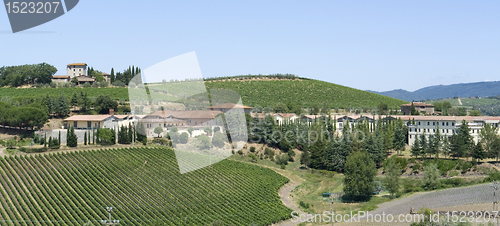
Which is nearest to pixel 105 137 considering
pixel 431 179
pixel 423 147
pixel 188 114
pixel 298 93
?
pixel 188 114

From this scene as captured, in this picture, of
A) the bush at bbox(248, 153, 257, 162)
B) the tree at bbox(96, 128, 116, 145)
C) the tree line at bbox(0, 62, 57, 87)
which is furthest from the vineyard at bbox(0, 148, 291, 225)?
the tree line at bbox(0, 62, 57, 87)

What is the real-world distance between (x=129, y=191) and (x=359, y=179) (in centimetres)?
1672

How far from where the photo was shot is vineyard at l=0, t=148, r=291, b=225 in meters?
26.0

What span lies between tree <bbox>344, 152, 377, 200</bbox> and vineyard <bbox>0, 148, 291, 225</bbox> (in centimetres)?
567

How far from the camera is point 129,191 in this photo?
98.9 ft

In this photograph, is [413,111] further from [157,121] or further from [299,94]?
[157,121]

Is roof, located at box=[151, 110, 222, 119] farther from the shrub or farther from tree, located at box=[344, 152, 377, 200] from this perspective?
tree, located at box=[344, 152, 377, 200]

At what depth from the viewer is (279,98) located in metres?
80.4

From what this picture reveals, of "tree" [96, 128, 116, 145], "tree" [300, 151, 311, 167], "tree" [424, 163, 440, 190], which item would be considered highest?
"tree" [96, 128, 116, 145]

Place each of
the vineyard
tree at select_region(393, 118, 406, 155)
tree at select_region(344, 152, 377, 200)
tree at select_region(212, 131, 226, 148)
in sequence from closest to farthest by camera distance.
A: the vineyard → tree at select_region(344, 152, 377, 200) → tree at select_region(212, 131, 226, 148) → tree at select_region(393, 118, 406, 155)

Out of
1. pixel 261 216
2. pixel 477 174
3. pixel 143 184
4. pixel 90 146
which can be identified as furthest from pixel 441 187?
pixel 90 146

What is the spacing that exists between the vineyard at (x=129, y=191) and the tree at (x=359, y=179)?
5674 mm

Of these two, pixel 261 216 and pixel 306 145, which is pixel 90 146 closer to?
pixel 261 216

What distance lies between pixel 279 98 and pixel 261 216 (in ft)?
171
